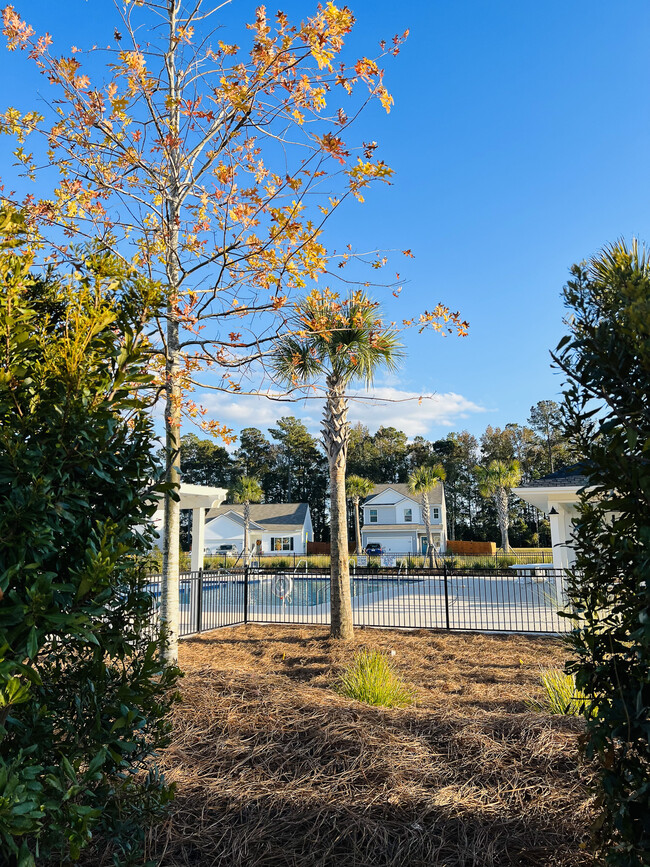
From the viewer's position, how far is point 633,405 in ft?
7.74

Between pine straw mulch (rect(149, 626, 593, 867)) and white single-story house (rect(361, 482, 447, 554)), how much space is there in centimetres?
4595

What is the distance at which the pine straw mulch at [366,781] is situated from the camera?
3408 mm

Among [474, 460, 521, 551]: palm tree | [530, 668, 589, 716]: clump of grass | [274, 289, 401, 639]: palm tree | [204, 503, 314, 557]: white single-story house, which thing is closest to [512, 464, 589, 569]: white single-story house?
[274, 289, 401, 639]: palm tree

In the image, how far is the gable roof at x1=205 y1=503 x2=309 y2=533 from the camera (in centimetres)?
5128

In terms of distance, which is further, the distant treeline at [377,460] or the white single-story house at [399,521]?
the distant treeline at [377,460]

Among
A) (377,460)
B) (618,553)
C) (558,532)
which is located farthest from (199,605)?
(377,460)

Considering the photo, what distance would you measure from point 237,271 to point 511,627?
34.1ft

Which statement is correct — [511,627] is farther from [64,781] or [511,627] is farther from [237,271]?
[64,781]

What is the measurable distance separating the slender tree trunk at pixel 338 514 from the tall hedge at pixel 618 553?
7.87 m

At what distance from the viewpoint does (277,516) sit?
52.3 meters

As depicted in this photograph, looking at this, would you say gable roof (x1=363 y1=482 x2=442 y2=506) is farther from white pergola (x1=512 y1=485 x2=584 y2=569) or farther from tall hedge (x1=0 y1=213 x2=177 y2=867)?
tall hedge (x1=0 y1=213 x2=177 y2=867)

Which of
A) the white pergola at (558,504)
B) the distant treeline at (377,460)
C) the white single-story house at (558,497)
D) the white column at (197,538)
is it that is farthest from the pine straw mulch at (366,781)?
the distant treeline at (377,460)

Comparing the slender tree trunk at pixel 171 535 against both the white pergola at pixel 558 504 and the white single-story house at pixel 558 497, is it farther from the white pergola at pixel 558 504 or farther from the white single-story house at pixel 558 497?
the white pergola at pixel 558 504

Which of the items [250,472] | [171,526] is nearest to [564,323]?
[171,526]
